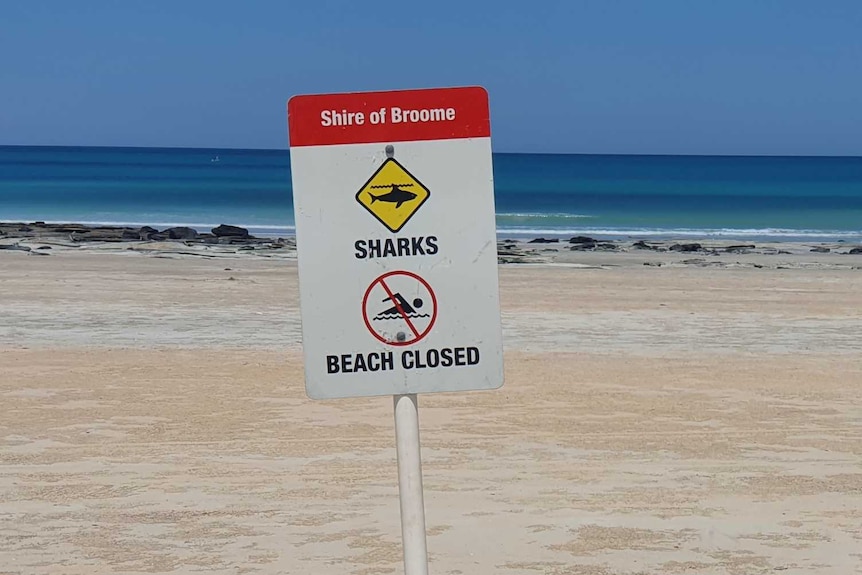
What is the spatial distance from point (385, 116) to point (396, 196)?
20 centimetres

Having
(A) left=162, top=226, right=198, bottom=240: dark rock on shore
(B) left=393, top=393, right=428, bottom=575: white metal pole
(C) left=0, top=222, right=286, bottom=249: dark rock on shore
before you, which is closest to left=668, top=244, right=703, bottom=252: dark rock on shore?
(C) left=0, top=222, right=286, bottom=249: dark rock on shore

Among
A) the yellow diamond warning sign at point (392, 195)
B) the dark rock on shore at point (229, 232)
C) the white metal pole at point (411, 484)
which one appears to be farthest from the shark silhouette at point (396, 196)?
the dark rock on shore at point (229, 232)

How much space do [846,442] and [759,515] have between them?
229 cm

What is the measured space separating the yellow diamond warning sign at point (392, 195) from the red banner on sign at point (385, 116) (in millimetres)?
83

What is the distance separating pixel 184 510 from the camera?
689 centimetres

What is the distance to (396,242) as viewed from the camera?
3.05 meters

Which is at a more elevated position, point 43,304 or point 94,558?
point 43,304

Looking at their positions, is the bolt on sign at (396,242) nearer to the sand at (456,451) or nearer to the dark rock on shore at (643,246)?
the sand at (456,451)

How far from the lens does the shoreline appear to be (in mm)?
26625

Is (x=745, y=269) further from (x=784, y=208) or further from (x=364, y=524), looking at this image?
(x=784, y=208)

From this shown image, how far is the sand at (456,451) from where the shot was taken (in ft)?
Answer: 20.2

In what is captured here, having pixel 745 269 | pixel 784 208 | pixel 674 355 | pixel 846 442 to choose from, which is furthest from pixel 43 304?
pixel 784 208

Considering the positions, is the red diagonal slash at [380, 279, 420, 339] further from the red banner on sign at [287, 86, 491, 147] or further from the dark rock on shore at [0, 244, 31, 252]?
the dark rock on shore at [0, 244, 31, 252]

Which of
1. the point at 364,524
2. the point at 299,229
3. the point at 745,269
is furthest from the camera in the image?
the point at 745,269
